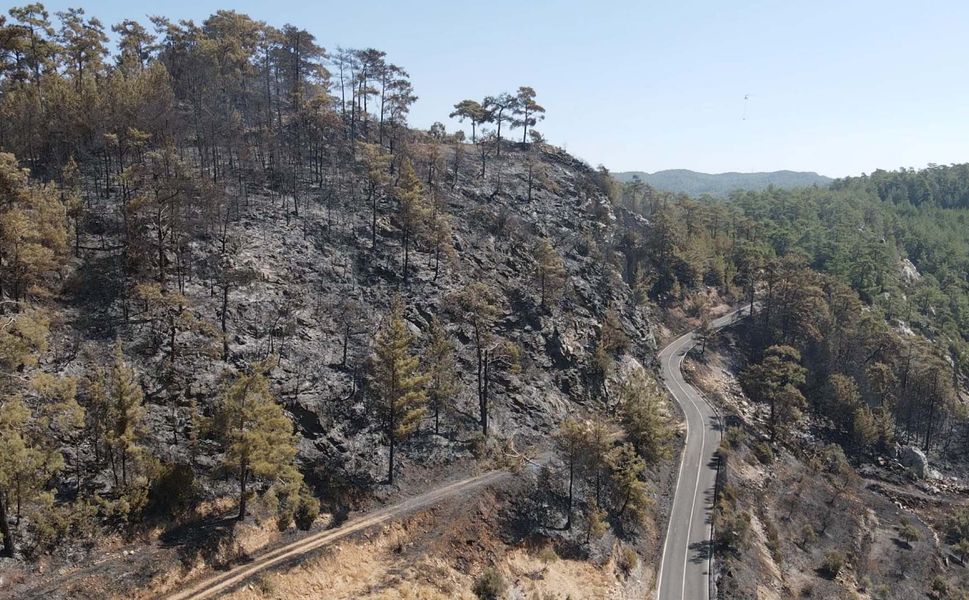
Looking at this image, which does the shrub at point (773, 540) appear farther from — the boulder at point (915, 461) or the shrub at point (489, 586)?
the boulder at point (915, 461)

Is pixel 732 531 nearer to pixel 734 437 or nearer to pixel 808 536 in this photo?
pixel 808 536

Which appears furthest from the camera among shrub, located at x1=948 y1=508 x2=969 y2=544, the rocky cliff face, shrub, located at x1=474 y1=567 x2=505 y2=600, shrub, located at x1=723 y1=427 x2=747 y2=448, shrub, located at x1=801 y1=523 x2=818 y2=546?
shrub, located at x1=723 y1=427 x2=747 y2=448

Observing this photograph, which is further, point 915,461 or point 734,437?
point 915,461

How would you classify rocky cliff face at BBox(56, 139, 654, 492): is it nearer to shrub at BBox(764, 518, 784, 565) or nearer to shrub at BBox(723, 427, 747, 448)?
shrub at BBox(723, 427, 747, 448)

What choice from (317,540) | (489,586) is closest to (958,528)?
(489,586)

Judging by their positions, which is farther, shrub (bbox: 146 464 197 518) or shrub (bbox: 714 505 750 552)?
shrub (bbox: 714 505 750 552)

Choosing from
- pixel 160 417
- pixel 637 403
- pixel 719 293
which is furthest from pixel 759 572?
pixel 719 293

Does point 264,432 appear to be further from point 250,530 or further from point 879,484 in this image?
point 879,484

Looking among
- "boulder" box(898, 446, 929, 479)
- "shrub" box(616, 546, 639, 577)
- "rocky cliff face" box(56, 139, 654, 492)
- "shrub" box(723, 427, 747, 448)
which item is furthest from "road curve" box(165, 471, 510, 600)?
"boulder" box(898, 446, 929, 479)
